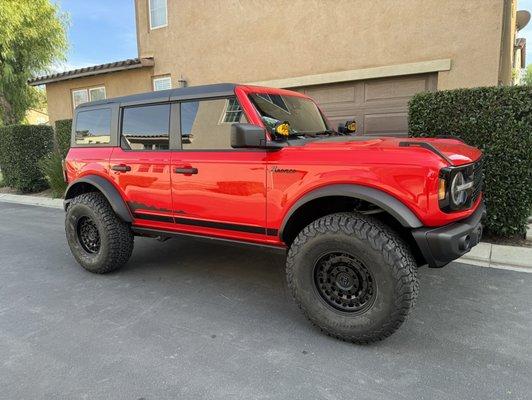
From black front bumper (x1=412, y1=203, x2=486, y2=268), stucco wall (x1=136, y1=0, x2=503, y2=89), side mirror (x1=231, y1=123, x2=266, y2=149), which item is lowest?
black front bumper (x1=412, y1=203, x2=486, y2=268)

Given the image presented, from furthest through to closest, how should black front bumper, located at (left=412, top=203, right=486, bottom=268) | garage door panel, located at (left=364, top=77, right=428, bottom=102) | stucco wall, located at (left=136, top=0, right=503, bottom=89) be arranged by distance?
garage door panel, located at (left=364, top=77, right=428, bottom=102)
stucco wall, located at (left=136, top=0, right=503, bottom=89)
black front bumper, located at (left=412, top=203, right=486, bottom=268)

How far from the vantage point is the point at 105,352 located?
2.85 meters

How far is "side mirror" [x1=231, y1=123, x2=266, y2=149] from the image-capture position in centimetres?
293

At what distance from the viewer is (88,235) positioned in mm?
4520

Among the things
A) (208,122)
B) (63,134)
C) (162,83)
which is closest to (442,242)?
(208,122)

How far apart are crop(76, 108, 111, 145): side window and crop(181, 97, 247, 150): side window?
1.15 m

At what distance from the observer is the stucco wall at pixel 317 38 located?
6.86 metres

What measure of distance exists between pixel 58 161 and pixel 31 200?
127cm

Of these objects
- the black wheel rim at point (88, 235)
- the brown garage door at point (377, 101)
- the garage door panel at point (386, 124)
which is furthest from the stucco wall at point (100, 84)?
the black wheel rim at point (88, 235)

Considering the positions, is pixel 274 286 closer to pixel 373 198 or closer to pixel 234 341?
pixel 234 341

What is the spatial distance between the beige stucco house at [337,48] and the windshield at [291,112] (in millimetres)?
4010

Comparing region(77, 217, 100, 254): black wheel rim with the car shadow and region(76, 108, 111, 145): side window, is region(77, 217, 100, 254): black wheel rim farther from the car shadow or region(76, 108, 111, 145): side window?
region(76, 108, 111, 145): side window

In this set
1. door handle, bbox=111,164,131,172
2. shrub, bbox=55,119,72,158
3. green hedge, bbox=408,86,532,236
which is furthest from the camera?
shrub, bbox=55,119,72,158

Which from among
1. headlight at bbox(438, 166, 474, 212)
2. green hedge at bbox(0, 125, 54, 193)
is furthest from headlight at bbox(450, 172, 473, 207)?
green hedge at bbox(0, 125, 54, 193)
